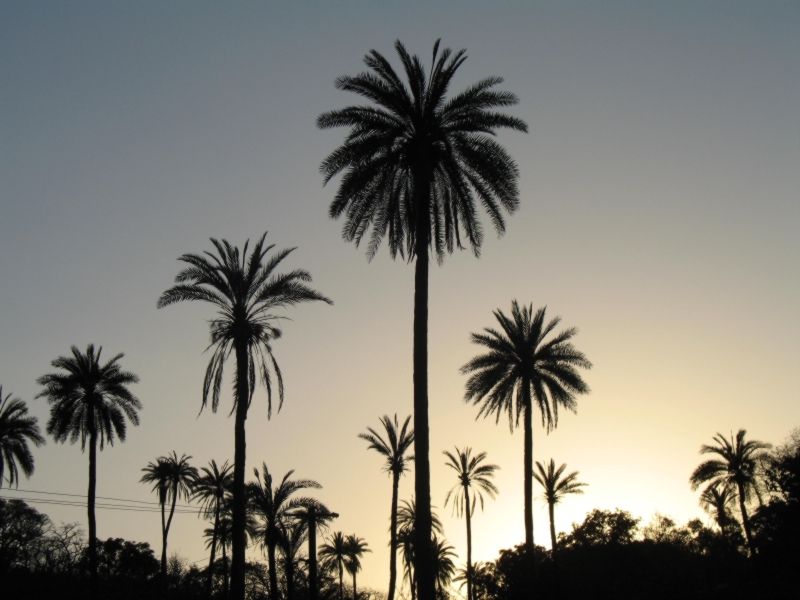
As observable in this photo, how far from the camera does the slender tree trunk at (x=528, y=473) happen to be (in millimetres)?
36938

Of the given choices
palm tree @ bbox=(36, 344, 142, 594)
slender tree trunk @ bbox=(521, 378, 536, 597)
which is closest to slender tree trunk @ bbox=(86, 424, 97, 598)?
palm tree @ bbox=(36, 344, 142, 594)

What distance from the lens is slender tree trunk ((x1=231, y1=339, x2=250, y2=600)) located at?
87.1ft

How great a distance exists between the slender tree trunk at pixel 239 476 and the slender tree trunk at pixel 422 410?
8.64m

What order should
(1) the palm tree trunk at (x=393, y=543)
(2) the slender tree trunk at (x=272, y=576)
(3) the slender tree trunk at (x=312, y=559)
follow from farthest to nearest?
1. (1) the palm tree trunk at (x=393, y=543)
2. (2) the slender tree trunk at (x=272, y=576)
3. (3) the slender tree trunk at (x=312, y=559)

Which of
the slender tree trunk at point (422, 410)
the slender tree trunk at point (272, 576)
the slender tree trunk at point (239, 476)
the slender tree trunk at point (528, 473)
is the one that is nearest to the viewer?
the slender tree trunk at point (422, 410)

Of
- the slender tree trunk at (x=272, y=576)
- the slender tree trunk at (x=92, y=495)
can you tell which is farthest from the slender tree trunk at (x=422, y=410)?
the slender tree trunk at (x=92, y=495)

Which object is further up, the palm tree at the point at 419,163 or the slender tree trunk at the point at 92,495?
the palm tree at the point at 419,163

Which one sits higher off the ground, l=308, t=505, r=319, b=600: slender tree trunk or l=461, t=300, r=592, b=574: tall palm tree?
l=461, t=300, r=592, b=574: tall palm tree

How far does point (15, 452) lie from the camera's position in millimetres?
41781

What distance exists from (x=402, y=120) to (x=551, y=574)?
31.1 metres

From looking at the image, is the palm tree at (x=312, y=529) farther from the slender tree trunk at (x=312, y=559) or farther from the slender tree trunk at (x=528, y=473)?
the slender tree trunk at (x=528, y=473)

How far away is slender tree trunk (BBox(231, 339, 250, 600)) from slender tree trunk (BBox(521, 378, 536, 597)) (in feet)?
50.3

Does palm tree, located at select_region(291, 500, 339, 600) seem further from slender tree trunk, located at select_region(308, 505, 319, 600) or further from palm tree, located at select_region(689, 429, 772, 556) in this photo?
palm tree, located at select_region(689, 429, 772, 556)

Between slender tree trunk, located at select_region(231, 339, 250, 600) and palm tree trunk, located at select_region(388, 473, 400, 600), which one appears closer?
A: slender tree trunk, located at select_region(231, 339, 250, 600)
